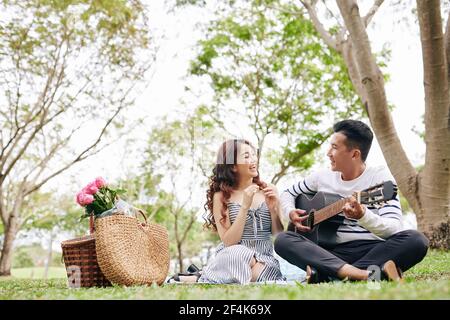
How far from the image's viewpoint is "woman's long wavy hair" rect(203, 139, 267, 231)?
4.69 meters

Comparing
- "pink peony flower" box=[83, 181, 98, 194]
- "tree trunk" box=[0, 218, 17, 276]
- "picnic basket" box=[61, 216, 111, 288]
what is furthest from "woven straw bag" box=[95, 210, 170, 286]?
"tree trunk" box=[0, 218, 17, 276]

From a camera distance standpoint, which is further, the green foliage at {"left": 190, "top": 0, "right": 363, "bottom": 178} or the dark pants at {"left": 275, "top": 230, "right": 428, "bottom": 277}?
the green foliage at {"left": 190, "top": 0, "right": 363, "bottom": 178}

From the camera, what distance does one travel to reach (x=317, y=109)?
55.2 feet

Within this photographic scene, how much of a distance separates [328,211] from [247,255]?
0.78 m

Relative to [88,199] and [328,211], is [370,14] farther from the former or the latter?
[88,199]

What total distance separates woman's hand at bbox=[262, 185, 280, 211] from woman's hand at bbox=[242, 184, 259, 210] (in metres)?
0.32

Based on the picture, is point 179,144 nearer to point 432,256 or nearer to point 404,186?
point 404,186

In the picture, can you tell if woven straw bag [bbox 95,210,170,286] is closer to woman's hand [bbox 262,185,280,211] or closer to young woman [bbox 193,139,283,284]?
young woman [bbox 193,139,283,284]

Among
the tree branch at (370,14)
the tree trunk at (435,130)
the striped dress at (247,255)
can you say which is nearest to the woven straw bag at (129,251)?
the striped dress at (247,255)

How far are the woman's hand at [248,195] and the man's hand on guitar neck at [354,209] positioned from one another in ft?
2.66

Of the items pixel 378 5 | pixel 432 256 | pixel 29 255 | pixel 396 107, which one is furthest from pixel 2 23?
pixel 29 255

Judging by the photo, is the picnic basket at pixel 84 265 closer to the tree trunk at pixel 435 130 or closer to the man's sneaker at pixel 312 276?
the man's sneaker at pixel 312 276

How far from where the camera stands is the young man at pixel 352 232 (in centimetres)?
379
